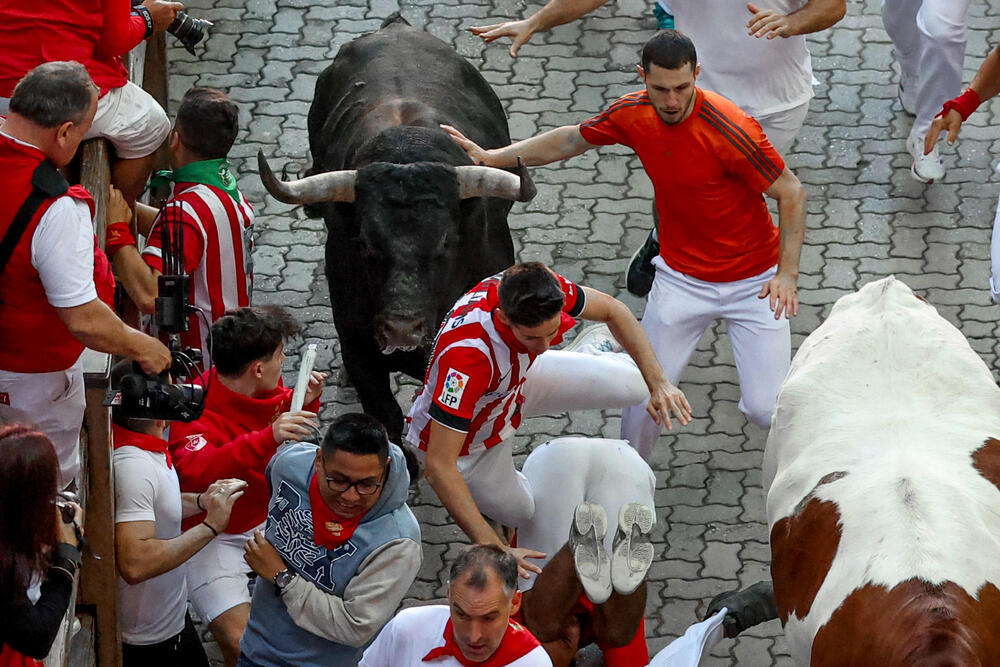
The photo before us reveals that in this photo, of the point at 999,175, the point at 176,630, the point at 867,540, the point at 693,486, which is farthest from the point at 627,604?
the point at 999,175

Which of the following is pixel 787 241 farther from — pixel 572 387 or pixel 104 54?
pixel 104 54

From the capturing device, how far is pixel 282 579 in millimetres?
4680

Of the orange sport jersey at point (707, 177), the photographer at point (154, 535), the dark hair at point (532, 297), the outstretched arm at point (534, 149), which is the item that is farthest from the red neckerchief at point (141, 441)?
the orange sport jersey at point (707, 177)

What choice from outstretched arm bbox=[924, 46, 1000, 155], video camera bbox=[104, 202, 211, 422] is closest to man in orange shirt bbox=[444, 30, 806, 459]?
outstretched arm bbox=[924, 46, 1000, 155]

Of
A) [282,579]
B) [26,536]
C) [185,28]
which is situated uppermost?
[185,28]

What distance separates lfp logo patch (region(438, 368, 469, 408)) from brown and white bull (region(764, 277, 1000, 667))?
3.93ft

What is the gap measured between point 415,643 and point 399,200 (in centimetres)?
242

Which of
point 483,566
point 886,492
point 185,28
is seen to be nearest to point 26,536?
point 483,566

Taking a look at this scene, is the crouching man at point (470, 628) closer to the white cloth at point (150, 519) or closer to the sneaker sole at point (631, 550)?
the sneaker sole at point (631, 550)

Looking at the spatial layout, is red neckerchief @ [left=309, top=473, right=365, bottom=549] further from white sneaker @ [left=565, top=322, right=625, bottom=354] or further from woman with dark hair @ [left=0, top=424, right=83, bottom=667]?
white sneaker @ [left=565, top=322, right=625, bottom=354]

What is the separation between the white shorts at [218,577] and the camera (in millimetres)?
5422

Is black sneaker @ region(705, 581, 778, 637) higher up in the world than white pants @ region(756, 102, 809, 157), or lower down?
lower down

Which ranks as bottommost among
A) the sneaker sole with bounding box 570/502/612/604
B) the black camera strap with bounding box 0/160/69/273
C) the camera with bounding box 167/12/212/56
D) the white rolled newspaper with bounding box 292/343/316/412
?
the sneaker sole with bounding box 570/502/612/604

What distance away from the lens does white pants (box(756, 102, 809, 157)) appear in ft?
25.0
